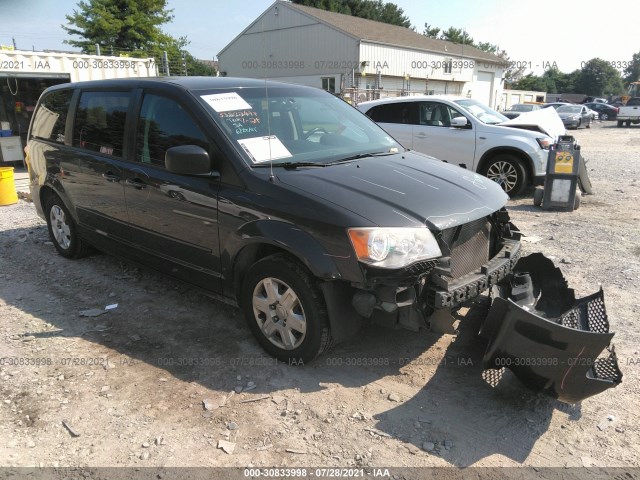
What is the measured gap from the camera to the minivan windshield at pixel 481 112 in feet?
30.2

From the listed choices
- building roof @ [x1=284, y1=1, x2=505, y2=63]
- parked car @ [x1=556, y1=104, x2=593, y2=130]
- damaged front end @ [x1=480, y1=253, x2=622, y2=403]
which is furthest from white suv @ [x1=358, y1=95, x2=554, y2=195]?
parked car @ [x1=556, y1=104, x2=593, y2=130]

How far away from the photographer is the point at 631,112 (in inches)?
1230

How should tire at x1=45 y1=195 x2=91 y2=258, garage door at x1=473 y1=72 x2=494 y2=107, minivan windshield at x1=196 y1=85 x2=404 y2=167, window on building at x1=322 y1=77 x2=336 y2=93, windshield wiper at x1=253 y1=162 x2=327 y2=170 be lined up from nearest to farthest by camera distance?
windshield wiper at x1=253 y1=162 x2=327 y2=170, minivan windshield at x1=196 y1=85 x2=404 y2=167, tire at x1=45 y1=195 x2=91 y2=258, window on building at x1=322 y1=77 x2=336 y2=93, garage door at x1=473 y1=72 x2=494 y2=107

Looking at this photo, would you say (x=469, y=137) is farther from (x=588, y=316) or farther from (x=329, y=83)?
(x=329, y=83)

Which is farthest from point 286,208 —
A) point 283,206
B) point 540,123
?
point 540,123

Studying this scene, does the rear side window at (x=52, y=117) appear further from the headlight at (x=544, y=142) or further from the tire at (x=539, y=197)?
the headlight at (x=544, y=142)

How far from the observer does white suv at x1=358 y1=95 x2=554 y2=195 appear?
8445 mm

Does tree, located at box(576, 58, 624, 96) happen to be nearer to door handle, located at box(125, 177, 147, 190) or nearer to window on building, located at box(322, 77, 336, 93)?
window on building, located at box(322, 77, 336, 93)

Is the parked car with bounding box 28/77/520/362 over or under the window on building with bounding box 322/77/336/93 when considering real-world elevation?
under

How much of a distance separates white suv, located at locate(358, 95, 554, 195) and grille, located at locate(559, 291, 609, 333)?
5.52 metres

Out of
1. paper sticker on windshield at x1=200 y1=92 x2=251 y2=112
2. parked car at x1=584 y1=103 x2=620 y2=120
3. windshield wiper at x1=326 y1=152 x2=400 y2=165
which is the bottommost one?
windshield wiper at x1=326 y1=152 x2=400 y2=165

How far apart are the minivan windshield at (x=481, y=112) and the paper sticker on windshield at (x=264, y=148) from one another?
6626mm

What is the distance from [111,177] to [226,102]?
4.74 feet

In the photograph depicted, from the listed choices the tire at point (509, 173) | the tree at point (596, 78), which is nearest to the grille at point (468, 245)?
the tire at point (509, 173)
